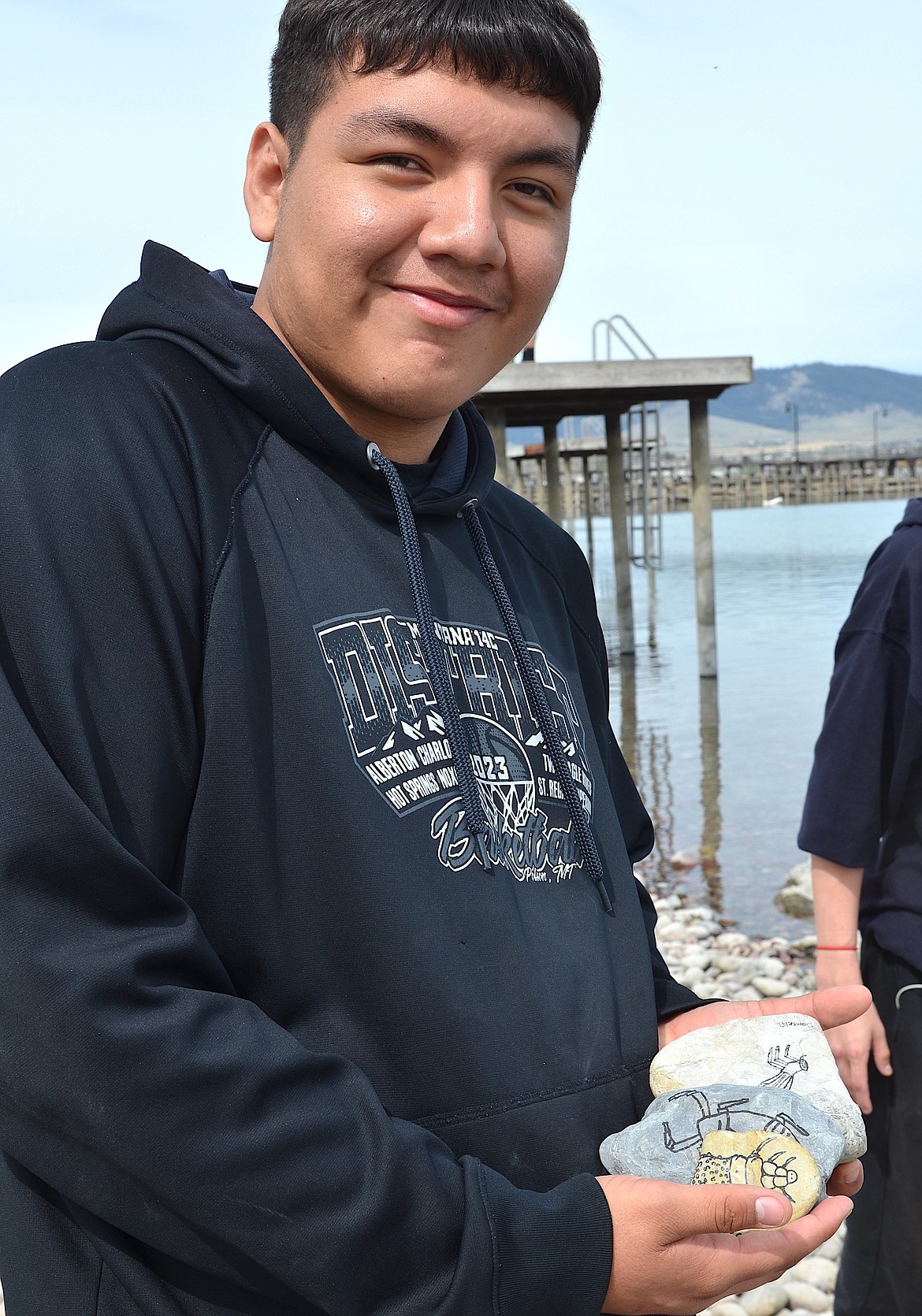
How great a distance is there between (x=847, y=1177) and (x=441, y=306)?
49.1 inches

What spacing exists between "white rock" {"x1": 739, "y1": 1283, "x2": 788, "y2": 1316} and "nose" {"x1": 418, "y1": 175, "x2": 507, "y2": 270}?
3322 millimetres

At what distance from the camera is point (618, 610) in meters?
18.4

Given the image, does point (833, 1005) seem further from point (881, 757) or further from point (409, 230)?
point (409, 230)

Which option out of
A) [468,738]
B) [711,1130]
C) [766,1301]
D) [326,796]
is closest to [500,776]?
[468,738]

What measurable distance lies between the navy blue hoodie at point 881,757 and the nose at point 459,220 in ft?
5.10

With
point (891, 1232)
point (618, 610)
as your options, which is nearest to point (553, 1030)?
point (891, 1232)

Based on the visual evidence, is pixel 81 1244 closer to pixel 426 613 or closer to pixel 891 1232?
pixel 426 613

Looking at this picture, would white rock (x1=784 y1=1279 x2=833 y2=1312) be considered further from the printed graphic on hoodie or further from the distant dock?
the distant dock

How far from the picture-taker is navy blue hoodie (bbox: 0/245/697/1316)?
3.79 ft

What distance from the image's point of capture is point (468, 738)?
62.6 inches

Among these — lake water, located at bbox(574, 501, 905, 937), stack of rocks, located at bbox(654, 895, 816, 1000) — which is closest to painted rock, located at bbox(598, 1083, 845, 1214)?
stack of rocks, located at bbox(654, 895, 816, 1000)

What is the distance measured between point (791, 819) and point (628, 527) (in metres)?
10.1

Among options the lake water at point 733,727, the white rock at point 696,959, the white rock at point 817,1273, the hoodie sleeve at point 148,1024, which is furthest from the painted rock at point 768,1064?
the lake water at point 733,727

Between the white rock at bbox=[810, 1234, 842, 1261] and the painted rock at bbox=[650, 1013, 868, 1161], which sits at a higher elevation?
the painted rock at bbox=[650, 1013, 868, 1161]
